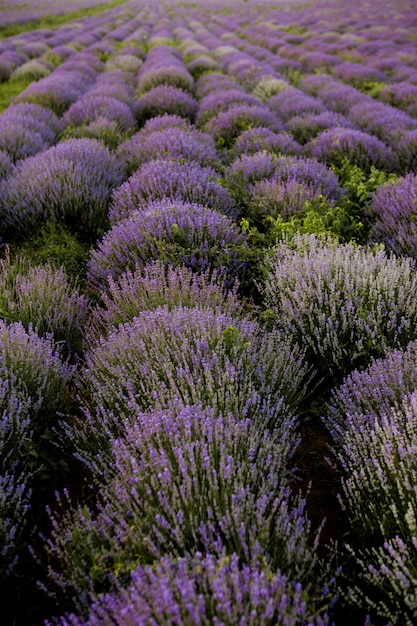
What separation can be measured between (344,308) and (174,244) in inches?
49.4

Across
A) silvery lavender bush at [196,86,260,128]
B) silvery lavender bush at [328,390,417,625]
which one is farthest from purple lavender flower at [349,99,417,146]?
silvery lavender bush at [328,390,417,625]

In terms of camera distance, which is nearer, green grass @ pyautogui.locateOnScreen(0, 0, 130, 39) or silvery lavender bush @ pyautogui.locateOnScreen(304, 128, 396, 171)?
silvery lavender bush @ pyautogui.locateOnScreen(304, 128, 396, 171)

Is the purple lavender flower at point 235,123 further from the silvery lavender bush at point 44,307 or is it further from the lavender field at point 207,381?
the silvery lavender bush at point 44,307

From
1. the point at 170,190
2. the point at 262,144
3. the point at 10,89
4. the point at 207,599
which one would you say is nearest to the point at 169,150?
the point at 170,190

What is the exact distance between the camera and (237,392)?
2381 millimetres

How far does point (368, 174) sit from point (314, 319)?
341cm

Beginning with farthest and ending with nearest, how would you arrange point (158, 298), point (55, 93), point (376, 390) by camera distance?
point (55, 93) < point (158, 298) < point (376, 390)

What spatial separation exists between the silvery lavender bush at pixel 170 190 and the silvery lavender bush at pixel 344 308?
134 centimetres

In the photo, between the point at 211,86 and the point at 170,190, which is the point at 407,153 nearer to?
the point at 170,190

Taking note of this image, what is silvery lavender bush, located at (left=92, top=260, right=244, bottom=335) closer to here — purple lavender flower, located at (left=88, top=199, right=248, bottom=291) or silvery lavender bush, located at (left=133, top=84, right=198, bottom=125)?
purple lavender flower, located at (left=88, top=199, right=248, bottom=291)

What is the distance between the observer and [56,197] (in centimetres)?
457

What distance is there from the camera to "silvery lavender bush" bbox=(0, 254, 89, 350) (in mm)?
3045

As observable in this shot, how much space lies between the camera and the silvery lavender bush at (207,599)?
1.29m

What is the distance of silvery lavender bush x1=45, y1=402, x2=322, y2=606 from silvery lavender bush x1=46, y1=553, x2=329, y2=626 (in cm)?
7
